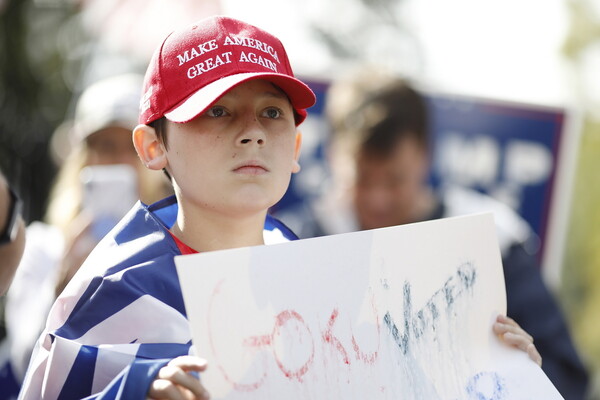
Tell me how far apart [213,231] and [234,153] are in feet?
0.64

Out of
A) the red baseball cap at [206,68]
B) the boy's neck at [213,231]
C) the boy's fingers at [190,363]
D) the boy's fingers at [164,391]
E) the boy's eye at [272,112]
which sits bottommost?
the boy's fingers at [164,391]

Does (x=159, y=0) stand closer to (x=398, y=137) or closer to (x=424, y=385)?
(x=398, y=137)

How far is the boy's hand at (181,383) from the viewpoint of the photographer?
158 centimetres

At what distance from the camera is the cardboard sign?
165 centimetres

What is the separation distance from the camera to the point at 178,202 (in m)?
2.12

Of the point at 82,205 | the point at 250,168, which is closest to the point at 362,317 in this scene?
the point at 250,168

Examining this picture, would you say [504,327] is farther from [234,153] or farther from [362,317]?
[234,153]

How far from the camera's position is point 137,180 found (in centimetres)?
371

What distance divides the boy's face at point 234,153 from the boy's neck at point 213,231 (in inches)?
1.4

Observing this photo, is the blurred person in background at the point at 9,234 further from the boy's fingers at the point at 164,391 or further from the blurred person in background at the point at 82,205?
the blurred person in background at the point at 82,205

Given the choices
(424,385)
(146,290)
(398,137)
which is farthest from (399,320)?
(398,137)

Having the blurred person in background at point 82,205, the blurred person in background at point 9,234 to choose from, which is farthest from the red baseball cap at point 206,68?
the blurred person in background at point 82,205

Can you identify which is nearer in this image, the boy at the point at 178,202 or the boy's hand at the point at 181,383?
the boy's hand at the point at 181,383

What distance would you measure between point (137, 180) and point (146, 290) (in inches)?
76.3
